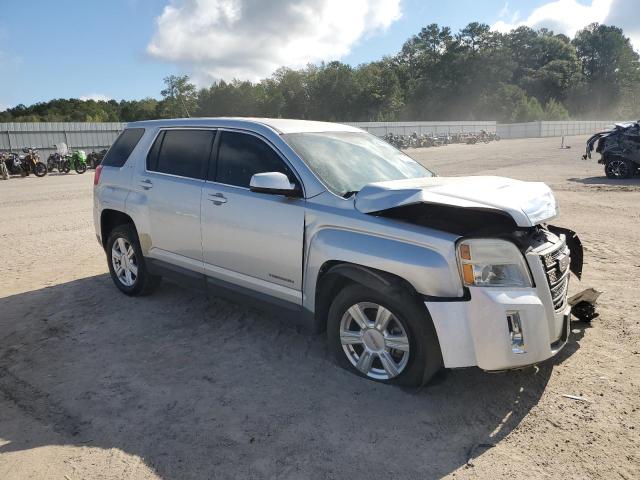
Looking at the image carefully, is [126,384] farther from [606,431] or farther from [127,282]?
[606,431]

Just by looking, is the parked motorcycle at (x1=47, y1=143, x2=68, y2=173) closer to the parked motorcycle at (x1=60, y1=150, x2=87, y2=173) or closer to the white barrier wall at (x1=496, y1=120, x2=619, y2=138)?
the parked motorcycle at (x1=60, y1=150, x2=87, y2=173)

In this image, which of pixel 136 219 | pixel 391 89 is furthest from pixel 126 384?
pixel 391 89

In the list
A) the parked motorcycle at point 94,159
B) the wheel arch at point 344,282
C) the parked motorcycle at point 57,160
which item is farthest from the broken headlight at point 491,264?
the parked motorcycle at point 94,159

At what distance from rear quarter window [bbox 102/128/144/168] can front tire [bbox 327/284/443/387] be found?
322 cm

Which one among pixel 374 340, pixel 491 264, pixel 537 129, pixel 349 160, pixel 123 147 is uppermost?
pixel 537 129

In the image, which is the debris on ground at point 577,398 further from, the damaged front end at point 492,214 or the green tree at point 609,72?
the green tree at point 609,72

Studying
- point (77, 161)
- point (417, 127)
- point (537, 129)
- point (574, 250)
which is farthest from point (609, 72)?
point (574, 250)

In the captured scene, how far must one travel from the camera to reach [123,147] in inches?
223

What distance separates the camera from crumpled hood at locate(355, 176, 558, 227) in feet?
10.2

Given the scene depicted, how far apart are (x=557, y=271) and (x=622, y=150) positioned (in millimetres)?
14484

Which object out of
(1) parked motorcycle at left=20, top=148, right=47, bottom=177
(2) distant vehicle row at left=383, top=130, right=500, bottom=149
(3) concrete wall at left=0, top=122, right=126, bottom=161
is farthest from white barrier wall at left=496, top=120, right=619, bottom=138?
(1) parked motorcycle at left=20, top=148, right=47, bottom=177

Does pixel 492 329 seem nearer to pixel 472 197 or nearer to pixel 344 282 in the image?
pixel 472 197

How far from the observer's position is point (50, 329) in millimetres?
4812

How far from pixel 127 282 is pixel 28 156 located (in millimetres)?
21949
